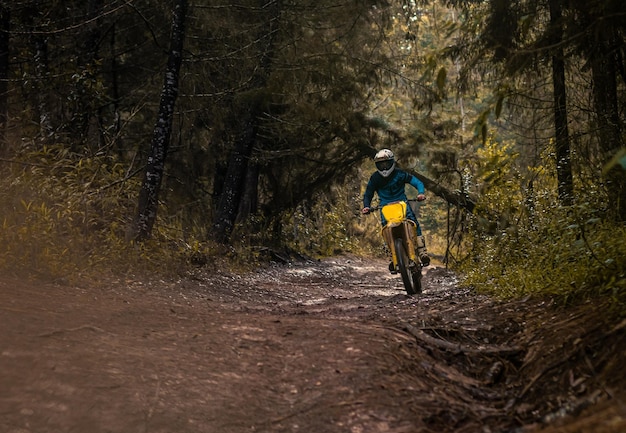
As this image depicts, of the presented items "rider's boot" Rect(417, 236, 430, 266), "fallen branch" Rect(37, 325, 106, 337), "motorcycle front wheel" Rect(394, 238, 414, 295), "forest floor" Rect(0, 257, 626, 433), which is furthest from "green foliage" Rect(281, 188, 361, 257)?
"fallen branch" Rect(37, 325, 106, 337)

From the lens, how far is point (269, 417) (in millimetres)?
3486

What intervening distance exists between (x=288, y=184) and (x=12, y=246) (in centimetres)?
949

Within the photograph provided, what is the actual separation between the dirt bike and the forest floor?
2.30 meters

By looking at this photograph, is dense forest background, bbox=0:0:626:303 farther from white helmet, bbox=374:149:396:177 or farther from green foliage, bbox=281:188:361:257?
green foliage, bbox=281:188:361:257

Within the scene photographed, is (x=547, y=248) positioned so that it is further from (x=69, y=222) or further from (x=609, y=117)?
(x=69, y=222)

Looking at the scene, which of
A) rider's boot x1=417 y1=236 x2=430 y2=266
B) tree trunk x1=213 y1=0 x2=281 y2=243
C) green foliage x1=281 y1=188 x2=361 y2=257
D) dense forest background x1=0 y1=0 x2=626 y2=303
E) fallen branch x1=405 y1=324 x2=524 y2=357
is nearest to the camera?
fallen branch x1=405 y1=324 x2=524 y2=357

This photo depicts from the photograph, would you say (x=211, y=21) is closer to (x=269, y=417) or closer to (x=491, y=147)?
(x=491, y=147)

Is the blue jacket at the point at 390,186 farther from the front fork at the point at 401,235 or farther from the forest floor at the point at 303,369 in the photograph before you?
the forest floor at the point at 303,369

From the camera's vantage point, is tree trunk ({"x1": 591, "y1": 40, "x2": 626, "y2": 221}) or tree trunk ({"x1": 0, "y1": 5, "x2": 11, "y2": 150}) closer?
tree trunk ({"x1": 591, "y1": 40, "x2": 626, "y2": 221})

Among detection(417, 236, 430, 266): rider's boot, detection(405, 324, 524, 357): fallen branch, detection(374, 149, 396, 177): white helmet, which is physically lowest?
detection(405, 324, 524, 357): fallen branch

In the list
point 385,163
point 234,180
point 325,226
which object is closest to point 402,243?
point 385,163

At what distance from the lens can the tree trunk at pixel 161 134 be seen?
32.0ft

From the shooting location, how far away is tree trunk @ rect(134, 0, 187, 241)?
9766mm

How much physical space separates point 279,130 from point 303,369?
34.1ft
